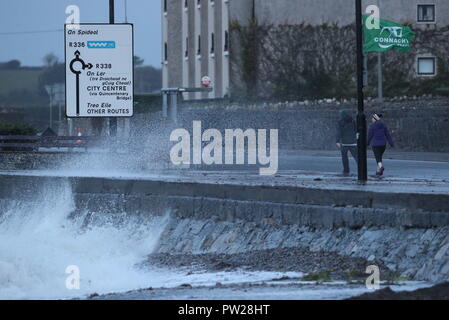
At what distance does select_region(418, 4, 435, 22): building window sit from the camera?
6175 cm

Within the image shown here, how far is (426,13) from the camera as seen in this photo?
62000mm

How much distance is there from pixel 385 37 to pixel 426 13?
11.5m

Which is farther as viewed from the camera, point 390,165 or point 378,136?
point 390,165

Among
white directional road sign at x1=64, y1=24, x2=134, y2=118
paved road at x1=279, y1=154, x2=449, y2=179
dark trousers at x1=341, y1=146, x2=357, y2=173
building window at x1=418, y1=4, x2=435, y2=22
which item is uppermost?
building window at x1=418, y1=4, x2=435, y2=22

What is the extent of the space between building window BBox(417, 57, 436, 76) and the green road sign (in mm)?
7238

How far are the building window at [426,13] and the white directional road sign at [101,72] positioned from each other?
3593cm

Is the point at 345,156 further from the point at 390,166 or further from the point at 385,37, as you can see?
the point at 385,37

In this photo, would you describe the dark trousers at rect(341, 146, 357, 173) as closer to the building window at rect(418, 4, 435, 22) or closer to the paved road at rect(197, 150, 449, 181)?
the paved road at rect(197, 150, 449, 181)

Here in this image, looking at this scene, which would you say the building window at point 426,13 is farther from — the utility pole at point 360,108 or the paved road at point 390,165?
the utility pole at point 360,108

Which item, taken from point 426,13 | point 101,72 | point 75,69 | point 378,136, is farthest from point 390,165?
point 426,13

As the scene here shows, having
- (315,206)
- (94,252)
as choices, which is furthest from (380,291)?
(94,252)

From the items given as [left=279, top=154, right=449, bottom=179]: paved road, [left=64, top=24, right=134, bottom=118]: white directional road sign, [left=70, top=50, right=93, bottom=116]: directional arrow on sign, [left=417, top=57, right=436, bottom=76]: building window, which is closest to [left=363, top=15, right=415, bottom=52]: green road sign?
[left=417, top=57, right=436, bottom=76]: building window

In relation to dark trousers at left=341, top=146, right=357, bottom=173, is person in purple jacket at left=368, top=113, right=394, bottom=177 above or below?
above
